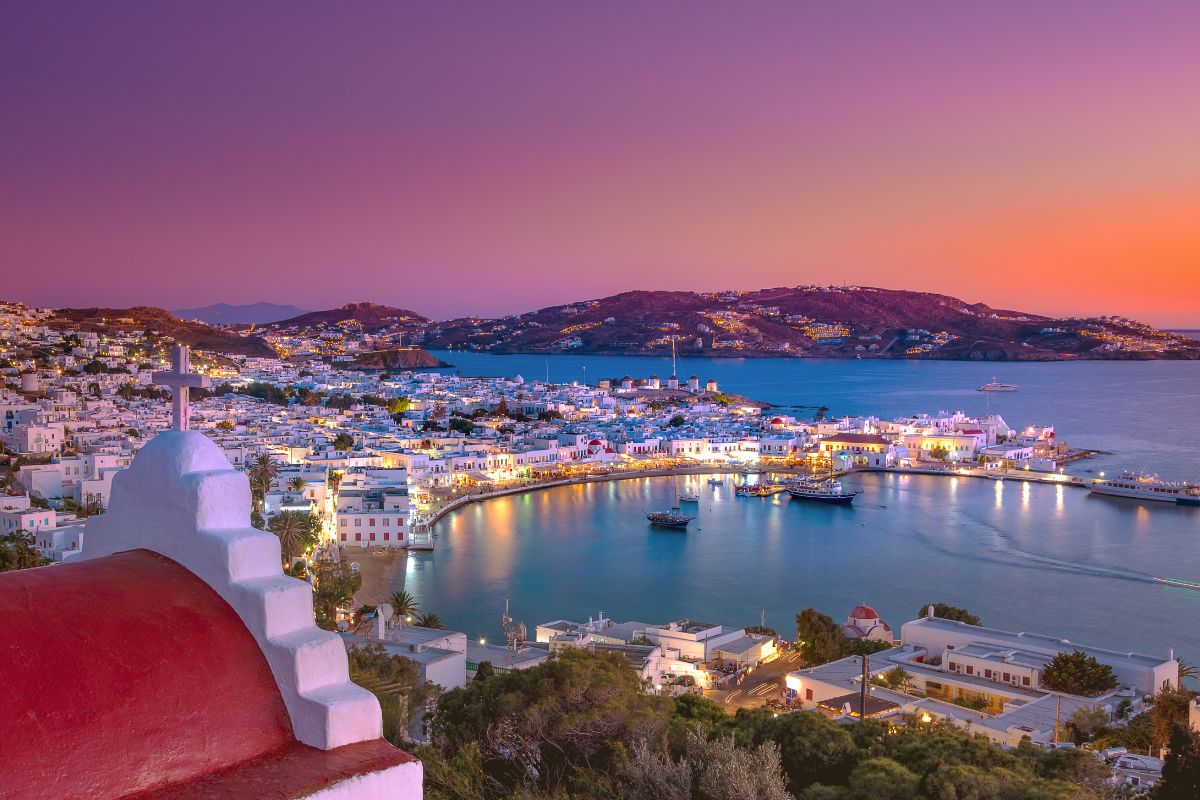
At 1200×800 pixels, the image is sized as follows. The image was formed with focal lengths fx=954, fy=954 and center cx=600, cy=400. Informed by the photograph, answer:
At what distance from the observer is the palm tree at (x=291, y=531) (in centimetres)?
1795

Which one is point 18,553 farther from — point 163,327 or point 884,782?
point 163,327

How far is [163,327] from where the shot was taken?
86312mm

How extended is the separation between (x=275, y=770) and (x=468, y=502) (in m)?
30.4

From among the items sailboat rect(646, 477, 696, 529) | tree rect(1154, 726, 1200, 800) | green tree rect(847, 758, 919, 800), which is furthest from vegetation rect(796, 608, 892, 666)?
sailboat rect(646, 477, 696, 529)

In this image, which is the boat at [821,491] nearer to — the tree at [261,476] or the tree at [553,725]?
the tree at [261,476]

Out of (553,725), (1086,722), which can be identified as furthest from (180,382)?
(1086,722)

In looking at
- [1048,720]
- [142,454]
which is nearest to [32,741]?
[142,454]

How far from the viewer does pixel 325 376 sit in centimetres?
7256

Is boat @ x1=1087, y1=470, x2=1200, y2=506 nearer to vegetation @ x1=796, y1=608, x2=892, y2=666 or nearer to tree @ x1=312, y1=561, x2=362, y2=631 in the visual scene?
vegetation @ x1=796, y1=608, x2=892, y2=666

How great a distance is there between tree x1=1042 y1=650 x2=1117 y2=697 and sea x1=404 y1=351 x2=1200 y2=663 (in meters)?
5.39

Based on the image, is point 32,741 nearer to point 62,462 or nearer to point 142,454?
point 142,454

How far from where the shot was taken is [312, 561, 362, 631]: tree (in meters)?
14.2

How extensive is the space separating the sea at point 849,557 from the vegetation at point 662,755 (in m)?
11.0

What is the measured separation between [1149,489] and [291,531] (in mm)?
29301
